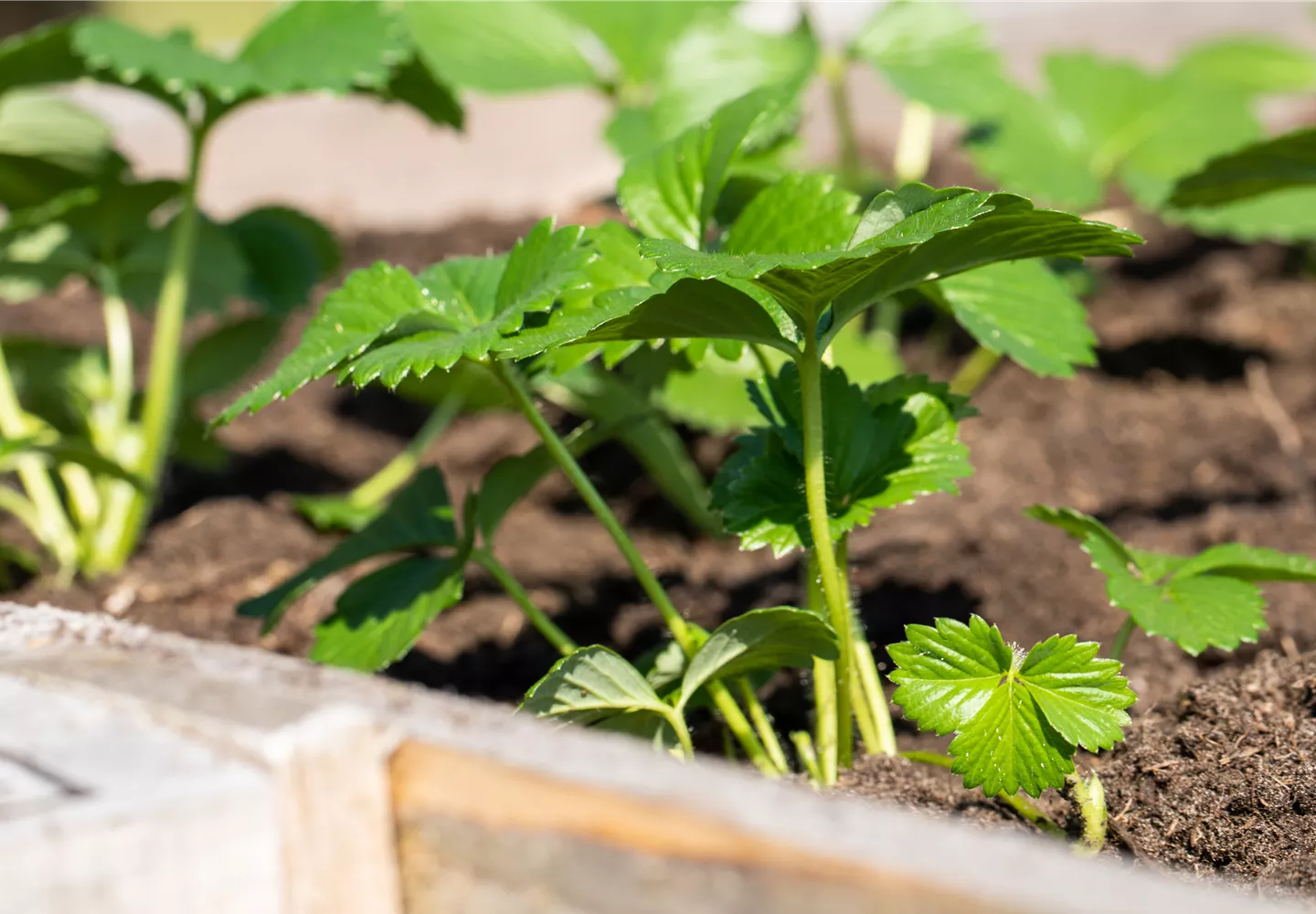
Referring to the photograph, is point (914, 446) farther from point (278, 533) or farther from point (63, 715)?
point (278, 533)

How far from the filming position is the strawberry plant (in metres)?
1.42

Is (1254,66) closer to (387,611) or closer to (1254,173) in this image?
(1254,173)

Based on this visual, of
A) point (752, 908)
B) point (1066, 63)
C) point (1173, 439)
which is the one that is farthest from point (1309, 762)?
point (1066, 63)

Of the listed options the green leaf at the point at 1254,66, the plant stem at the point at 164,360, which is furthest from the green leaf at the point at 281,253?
the green leaf at the point at 1254,66

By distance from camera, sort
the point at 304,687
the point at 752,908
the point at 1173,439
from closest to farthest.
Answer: the point at 752,908 < the point at 304,687 < the point at 1173,439

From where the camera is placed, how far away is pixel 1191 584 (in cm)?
99

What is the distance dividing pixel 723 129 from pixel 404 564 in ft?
1.49

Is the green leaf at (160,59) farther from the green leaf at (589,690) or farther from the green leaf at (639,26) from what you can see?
the green leaf at (589,690)

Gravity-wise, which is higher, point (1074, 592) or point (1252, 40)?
point (1252, 40)

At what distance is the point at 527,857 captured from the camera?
2.02 feet

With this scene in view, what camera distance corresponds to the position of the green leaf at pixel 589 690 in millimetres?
879

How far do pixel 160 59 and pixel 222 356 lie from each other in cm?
63

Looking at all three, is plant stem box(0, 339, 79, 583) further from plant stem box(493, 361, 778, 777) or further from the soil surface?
plant stem box(493, 361, 778, 777)

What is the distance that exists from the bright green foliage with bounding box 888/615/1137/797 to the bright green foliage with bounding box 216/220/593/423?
337 mm
